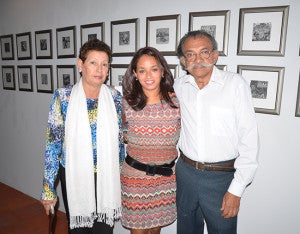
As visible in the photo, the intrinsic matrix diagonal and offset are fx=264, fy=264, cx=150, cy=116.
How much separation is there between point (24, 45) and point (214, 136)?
2.78m

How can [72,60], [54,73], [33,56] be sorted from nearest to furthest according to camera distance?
[72,60] < [54,73] < [33,56]

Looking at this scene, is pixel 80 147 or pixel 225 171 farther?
pixel 80 147

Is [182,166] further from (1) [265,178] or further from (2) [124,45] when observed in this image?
(2) [124,45]

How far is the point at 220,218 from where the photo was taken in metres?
1.69

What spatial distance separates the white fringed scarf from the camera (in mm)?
1857

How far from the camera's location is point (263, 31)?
174 cm

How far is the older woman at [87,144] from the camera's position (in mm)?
1834

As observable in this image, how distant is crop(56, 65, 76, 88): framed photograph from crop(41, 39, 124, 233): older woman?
96 centimetres

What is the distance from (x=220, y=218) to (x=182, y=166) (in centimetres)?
41

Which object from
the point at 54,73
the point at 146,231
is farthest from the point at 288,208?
the point at 54,73

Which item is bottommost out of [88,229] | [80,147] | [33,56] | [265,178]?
[88,229]

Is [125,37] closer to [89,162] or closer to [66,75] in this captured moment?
[66,75]

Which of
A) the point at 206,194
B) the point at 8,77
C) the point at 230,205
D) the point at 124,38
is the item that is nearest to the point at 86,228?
the point at 206,194

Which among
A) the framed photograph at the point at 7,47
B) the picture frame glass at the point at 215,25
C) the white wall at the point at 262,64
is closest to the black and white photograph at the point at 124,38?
the white wall at the point at 262,64
